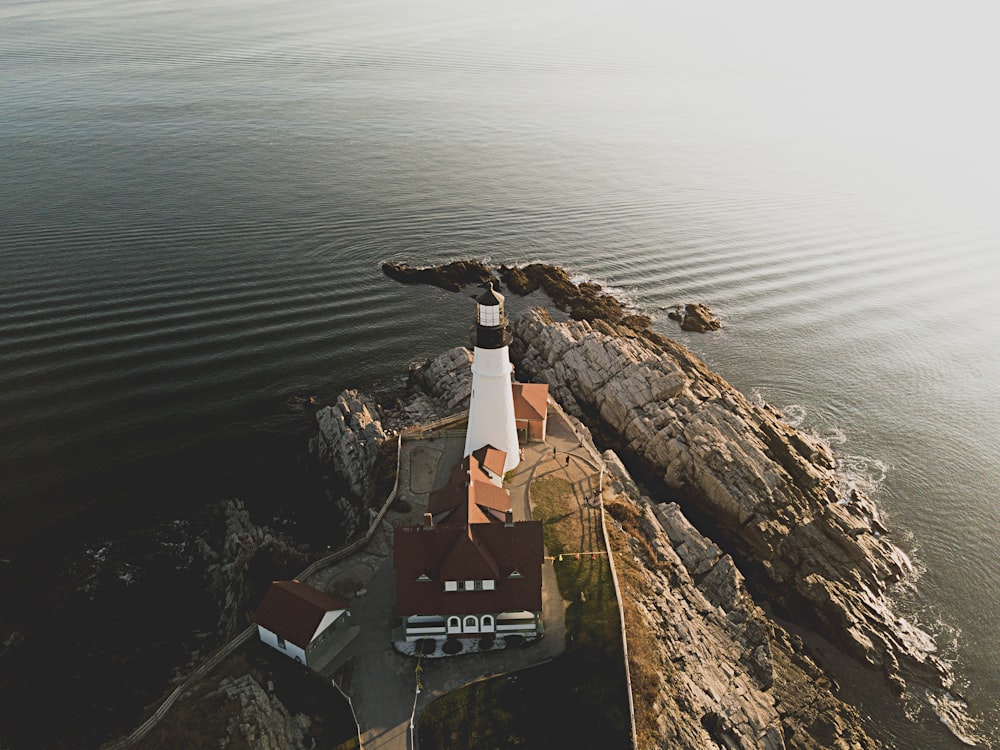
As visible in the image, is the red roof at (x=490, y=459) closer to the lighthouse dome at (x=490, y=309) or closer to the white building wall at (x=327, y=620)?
the lighthouse dome at (x=490, y=309)

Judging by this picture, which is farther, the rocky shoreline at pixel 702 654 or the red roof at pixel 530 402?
the red roof at pixel 530 402

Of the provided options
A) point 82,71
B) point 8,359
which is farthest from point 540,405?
point 82,71

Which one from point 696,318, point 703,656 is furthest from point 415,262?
point 703,656

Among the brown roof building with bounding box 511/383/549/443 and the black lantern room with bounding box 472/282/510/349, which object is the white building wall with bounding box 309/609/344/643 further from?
the brown roof building with bounding box 511/383/549/443

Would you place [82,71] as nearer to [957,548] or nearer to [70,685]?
[70,685]

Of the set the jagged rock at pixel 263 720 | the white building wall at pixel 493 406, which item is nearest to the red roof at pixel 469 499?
the white building wall at pixel 493 406

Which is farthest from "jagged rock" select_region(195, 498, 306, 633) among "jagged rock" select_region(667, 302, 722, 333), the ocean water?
"jagged rock" select_region(667, 302, 722, 333)
